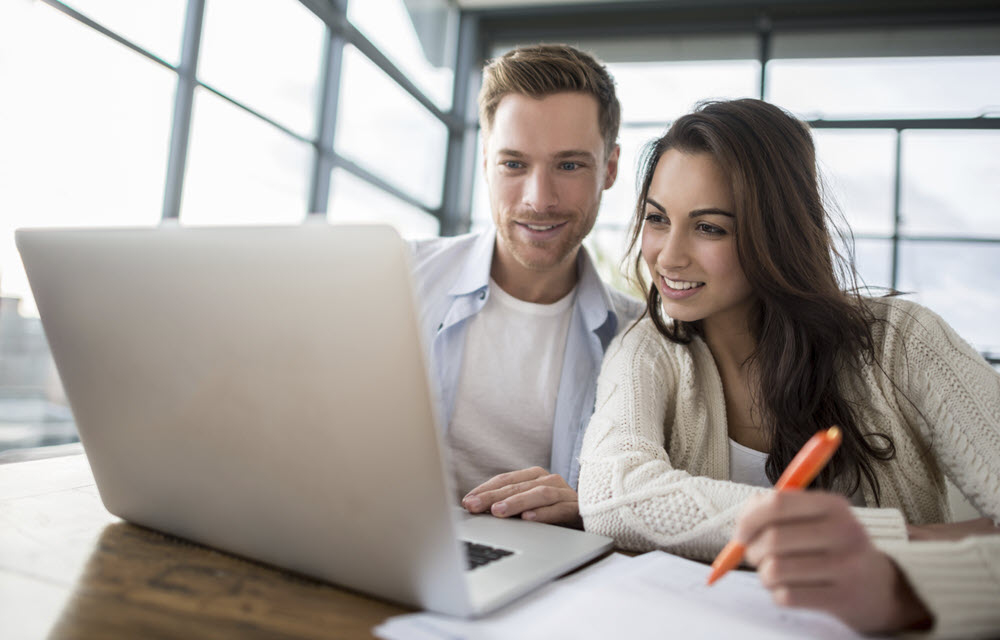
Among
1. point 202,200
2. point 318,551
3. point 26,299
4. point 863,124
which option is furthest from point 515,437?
point 863,124

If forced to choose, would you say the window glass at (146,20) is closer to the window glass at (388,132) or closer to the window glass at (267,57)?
the window glass at (267,57)

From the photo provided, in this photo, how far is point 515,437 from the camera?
1.54 meters

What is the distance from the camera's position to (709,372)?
1.19 metres

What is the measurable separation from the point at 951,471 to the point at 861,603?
0.58 meters

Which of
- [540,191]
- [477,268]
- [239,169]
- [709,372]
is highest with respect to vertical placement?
[239,169]

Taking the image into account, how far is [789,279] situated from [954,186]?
425 cm

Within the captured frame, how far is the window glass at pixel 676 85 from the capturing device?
491 centimetres

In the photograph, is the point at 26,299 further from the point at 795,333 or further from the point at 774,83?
the point at 774,83

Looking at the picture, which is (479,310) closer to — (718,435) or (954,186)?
(718,435)

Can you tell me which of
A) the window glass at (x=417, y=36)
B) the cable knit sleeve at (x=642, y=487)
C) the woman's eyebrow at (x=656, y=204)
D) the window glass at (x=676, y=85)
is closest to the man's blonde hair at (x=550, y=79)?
the woman's eyebrow at (x=656, y=204)

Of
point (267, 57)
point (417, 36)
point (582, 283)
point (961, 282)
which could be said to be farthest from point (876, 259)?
point (267, 57)

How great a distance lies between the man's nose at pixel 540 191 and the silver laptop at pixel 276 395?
1.01 m

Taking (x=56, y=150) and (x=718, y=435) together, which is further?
(x=56, y=150)

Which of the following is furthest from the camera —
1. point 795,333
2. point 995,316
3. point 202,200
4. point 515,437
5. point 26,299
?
point 995,316
